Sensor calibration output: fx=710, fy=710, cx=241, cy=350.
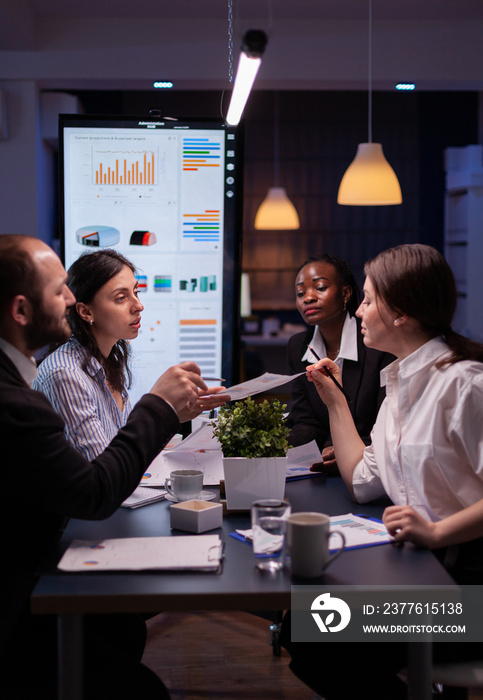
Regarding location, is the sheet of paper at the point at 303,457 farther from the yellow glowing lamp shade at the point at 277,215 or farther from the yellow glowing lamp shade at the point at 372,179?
the yellow glowing lamp shade at the point at 277,215

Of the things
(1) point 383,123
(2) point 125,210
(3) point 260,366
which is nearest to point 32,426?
(2) point 125,210

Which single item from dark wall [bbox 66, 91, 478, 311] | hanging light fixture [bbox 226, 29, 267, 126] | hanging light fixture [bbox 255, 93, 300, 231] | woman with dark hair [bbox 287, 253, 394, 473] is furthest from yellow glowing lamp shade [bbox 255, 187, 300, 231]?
hanging light fixture [bbox 226, 29, 267, 126]

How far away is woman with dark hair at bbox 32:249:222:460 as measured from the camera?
1.91 m

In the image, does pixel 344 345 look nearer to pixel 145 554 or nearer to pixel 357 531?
pixel 357 531

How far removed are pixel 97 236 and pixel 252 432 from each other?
2007 millimetres

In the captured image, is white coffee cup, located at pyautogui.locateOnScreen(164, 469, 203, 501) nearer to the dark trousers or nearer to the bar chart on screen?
the dark trousers

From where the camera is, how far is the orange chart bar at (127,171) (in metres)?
3.36

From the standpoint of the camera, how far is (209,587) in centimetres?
125

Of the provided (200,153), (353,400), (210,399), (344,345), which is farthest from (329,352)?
(200,153)

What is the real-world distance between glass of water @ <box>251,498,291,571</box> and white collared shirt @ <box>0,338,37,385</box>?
0.52 meters

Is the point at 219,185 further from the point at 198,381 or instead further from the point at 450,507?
the point at 450,507

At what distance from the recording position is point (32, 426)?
1296 millimetres

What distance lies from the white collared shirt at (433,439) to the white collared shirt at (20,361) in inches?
33.7

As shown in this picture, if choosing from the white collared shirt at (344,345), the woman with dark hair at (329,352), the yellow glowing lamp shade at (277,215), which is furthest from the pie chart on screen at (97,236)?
the yellow glowing lamp shade at (277,215)
